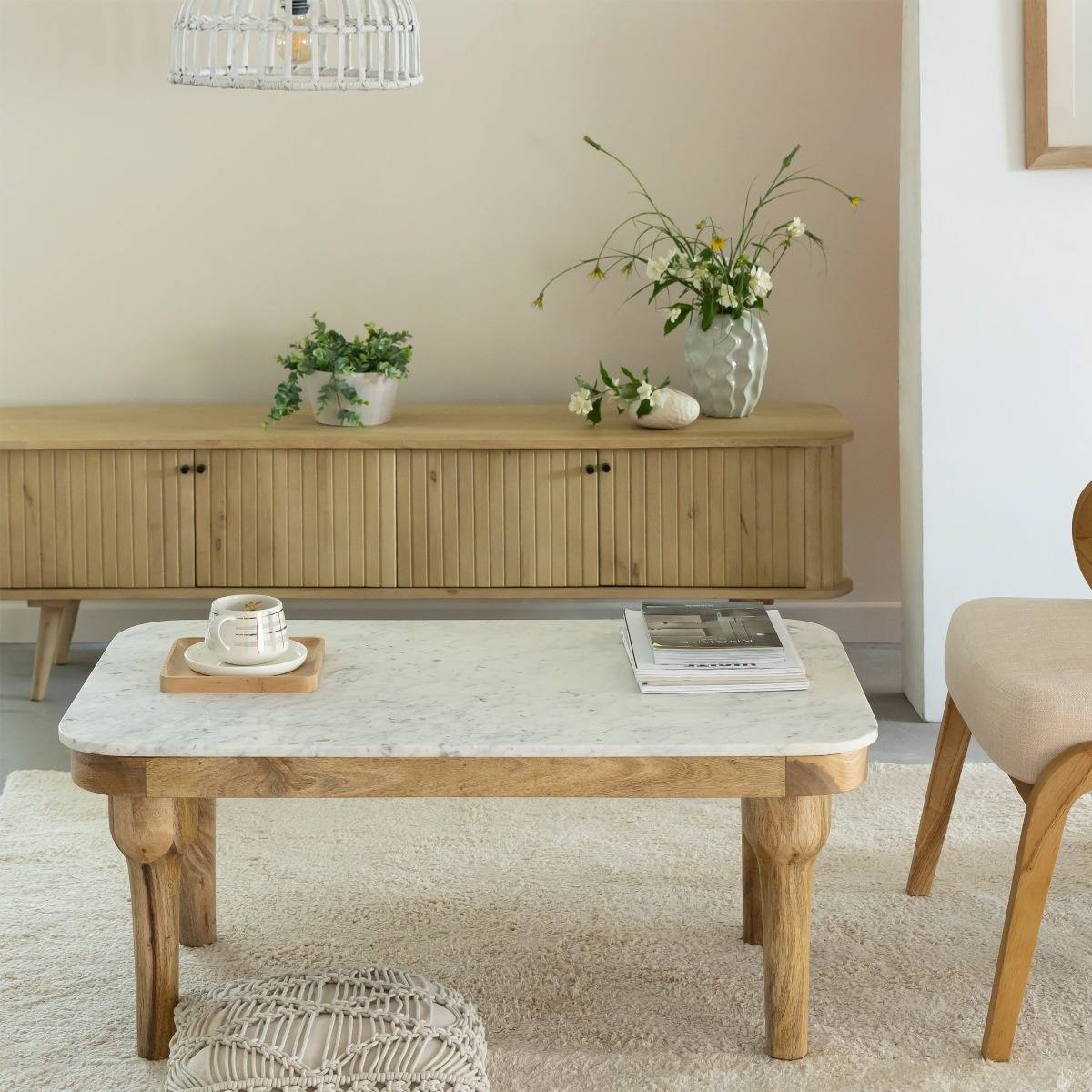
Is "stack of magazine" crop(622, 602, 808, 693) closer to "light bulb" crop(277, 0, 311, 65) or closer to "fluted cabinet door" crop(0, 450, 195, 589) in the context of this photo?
"light bulb" crop(277, 0, 311, 65)

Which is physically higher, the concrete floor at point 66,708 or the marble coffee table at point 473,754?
the marble coffee table at point 473,754

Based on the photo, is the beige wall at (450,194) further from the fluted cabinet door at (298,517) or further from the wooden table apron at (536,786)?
the wooden table apron at (536,786)

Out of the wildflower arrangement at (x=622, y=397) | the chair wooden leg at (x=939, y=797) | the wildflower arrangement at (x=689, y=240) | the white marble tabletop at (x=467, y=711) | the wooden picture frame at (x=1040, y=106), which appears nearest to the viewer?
the white marble tabletop at (x=467, y=711)

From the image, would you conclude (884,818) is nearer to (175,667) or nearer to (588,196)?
(175,667)

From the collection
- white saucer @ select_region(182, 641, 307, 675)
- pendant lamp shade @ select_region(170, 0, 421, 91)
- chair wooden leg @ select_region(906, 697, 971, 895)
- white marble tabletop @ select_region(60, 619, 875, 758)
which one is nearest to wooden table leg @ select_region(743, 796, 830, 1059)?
white marble tabletop @ select_region(60, 619, 875, 758)

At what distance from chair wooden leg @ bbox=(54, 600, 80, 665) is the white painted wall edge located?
0.53ft

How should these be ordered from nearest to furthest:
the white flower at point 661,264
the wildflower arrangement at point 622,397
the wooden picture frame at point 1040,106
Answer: the wooden picture frame at point 1040,106, the wildflower arrangement at point 622,397, the white flower at point 661,264

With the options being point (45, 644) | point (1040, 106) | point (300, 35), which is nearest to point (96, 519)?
point (45, 644)

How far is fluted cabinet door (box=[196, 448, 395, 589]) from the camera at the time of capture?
3.08 meters

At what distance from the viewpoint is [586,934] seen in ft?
7.01

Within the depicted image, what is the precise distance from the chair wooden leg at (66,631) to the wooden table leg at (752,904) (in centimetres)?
204

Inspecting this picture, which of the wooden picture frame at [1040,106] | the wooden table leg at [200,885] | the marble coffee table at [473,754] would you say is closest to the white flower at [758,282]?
the wooden picture frame at [1040,106]

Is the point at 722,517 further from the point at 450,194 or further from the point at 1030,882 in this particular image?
the point at 1030,882

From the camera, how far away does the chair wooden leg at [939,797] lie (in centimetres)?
216
